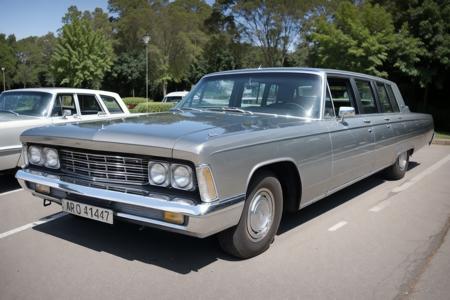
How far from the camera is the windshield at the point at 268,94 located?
471cm

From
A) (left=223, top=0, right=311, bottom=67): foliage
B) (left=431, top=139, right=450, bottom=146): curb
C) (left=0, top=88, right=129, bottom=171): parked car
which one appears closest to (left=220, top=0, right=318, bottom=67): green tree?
(left=223, top=0, right=311, bottom=67): foliage

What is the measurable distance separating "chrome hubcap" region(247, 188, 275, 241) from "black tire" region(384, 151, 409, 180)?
3.98 m

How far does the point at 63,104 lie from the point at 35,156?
3.76 meters

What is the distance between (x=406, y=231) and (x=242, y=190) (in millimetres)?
2400

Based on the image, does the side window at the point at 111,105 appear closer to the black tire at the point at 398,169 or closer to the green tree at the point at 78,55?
the black tire at the point at 398,169

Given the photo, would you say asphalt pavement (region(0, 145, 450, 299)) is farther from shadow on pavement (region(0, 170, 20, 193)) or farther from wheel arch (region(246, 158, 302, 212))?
shadow on pavement (region(0, 170, 20, 193))

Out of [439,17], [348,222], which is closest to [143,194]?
[348,222]

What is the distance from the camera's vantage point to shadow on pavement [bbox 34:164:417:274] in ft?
12.4

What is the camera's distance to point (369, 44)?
16.6m

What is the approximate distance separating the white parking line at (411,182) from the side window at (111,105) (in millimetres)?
5545

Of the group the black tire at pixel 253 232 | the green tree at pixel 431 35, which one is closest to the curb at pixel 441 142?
the green tree at pixel 431 35

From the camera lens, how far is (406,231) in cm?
477

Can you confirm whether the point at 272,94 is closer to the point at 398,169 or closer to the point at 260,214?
the point at 260,214

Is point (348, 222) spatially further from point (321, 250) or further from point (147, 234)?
point (147, 234)
